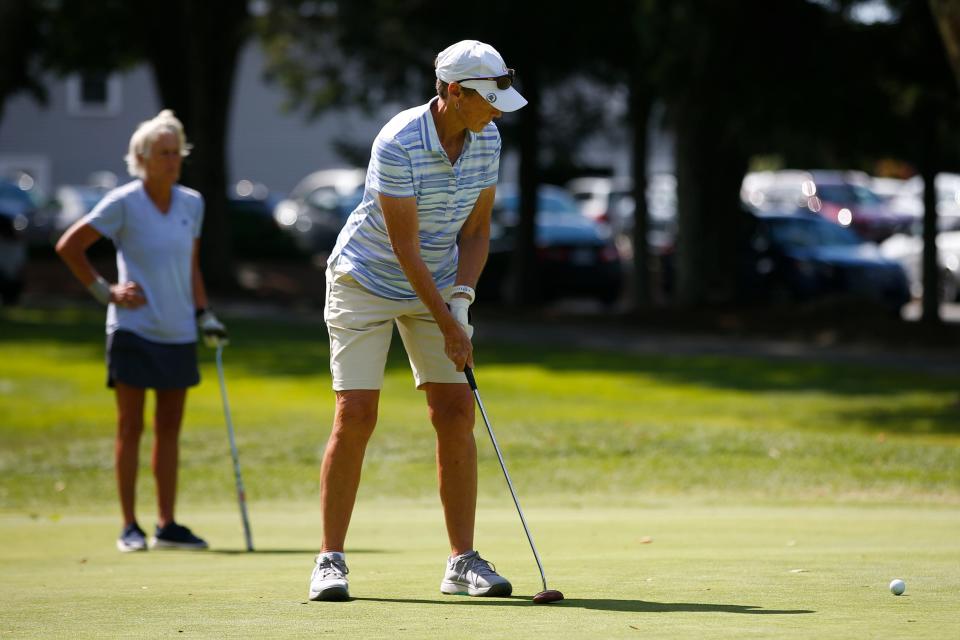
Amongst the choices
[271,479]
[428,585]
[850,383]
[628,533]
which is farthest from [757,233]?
[428,585]

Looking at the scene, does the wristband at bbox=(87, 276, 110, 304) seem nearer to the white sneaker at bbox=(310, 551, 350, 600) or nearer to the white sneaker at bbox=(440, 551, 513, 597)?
the white sneaker at bbox=(310, 551, 350, 600)

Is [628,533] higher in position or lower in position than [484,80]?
lower

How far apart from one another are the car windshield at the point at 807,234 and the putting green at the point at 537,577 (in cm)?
1784

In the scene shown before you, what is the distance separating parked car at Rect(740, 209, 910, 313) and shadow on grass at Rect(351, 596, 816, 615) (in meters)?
20.9

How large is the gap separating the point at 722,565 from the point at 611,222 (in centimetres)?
3591

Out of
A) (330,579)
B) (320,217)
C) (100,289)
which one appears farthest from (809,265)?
(330,579)

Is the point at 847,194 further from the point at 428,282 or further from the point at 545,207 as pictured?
the point at 428,282

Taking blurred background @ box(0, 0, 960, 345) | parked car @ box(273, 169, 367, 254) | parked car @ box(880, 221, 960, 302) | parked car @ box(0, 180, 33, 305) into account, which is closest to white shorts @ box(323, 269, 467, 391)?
blurred background @ box(0, 0, 960, 345)

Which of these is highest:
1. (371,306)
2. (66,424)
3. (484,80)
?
(484,80)

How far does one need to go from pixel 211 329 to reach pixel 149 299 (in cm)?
38

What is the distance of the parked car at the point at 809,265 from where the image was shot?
26359 mm

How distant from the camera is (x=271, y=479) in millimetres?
11758

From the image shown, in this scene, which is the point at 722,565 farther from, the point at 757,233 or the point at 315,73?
the point at 315,73

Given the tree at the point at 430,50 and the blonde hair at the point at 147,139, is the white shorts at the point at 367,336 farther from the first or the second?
the tree at the point at 430,50
